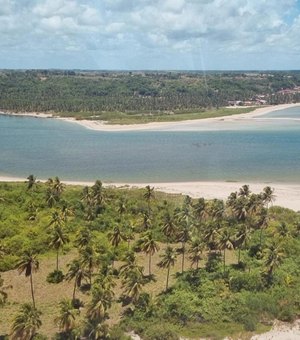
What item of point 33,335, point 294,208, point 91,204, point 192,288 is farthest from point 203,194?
point 33,335

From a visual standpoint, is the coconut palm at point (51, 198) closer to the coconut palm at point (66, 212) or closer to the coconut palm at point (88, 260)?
the coconut palm at point (66, 212)

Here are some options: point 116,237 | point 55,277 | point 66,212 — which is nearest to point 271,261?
point 116,237

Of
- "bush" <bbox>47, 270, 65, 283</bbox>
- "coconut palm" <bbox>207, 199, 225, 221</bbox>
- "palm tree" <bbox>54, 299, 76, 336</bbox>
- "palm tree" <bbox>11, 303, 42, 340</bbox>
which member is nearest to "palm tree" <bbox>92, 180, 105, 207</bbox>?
"coconut palm" <bbox>207, 199, 225, 221</bbox>

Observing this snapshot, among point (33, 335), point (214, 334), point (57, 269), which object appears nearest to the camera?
point (33, 335)

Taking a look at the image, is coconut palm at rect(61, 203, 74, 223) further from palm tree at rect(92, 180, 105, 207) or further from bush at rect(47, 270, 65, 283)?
bush at rect(47, 270, 65, 283)

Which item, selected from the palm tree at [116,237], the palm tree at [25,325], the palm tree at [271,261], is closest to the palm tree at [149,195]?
the palm tree at [116,237]

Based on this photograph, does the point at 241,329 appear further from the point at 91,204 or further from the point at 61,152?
the point at 61,152

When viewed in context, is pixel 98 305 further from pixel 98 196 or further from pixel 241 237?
pixel 98 196
